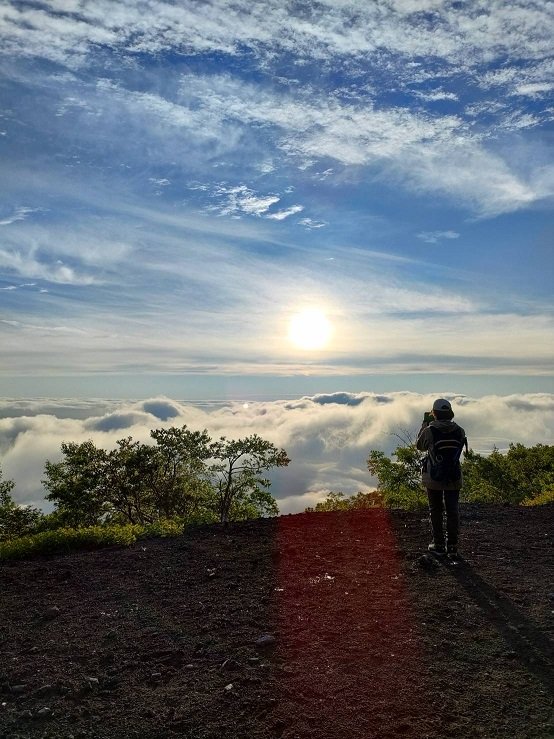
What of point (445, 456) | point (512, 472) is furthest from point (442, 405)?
A: point (512, 472)

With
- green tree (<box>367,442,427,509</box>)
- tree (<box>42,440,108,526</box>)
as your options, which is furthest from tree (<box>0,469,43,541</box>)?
green tree (<box>367,442,427,509</box>)

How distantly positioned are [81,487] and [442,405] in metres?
21.0

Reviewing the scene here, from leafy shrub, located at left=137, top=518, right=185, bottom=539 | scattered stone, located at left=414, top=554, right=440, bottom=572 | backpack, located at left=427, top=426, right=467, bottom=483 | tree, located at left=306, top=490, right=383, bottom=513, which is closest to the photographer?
scattered stone, located at left=414, top=554, right=440, bottom=572

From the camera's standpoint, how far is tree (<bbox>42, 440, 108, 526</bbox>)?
26.7 m

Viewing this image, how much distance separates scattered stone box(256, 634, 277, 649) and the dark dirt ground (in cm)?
1

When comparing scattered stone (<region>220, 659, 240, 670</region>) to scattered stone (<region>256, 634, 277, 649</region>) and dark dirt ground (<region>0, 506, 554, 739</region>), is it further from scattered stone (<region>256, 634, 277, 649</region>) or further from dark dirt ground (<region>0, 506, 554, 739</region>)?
scattered stone (<region>256, 634, 277, 649</region>)

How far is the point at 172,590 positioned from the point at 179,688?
10.1 feet

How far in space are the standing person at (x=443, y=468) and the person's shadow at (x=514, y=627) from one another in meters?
1.01

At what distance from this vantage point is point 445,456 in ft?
32.9

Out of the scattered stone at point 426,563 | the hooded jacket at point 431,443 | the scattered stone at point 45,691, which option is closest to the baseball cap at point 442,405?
the hooded jacket at point 431,443

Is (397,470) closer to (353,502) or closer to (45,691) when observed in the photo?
(353,502)

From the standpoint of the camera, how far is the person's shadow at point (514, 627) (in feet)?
20.3

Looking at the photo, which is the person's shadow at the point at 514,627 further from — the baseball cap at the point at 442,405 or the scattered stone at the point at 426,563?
the baseball cap at the point at 442,405

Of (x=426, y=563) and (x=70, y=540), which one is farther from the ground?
(x=426, y=563)
